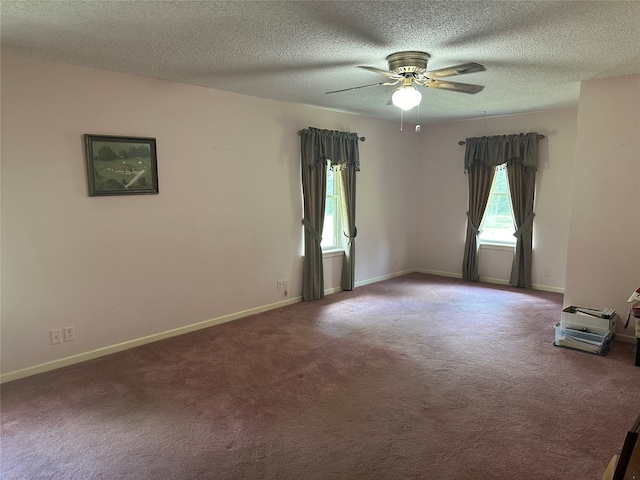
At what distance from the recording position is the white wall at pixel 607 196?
376 cm

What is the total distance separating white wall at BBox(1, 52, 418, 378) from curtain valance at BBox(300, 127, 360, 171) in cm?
14

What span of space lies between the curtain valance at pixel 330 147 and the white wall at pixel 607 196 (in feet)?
8.61

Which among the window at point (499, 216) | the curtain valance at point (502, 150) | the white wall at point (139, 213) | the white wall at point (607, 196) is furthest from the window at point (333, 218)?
the white wall at point (607, 196)

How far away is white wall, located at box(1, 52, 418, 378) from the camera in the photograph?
317 cm

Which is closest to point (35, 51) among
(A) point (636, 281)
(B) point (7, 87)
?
(B) point (7, 87)

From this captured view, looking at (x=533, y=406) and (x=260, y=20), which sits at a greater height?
(x=260, y=20)

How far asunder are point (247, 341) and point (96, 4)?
9.40ft

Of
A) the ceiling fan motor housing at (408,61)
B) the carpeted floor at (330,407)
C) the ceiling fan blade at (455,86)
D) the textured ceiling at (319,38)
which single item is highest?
the textured ceiling at (319,38)

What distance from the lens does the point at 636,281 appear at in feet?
12.6

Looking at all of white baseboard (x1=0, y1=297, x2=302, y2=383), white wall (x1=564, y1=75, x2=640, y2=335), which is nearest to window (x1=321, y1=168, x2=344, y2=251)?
white baseboard (x1=0, y1=297, x2=302, y2=383)

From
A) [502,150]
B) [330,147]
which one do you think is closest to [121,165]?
[330,147]

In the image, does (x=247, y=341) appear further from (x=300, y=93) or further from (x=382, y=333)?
(x=300, y=93)

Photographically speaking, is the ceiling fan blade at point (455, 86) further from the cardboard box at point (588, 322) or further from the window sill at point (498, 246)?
the window sill at point (498, 246)

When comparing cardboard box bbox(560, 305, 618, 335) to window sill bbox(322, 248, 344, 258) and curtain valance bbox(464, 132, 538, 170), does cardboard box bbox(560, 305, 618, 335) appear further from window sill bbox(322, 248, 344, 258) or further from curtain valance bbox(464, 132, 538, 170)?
window sill bbox(322, 248, 344, 258)
